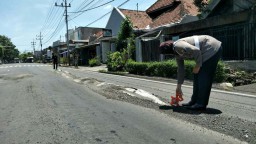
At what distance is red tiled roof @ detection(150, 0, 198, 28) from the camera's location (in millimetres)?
29500

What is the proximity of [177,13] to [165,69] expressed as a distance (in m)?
13.9

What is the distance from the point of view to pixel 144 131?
607cm

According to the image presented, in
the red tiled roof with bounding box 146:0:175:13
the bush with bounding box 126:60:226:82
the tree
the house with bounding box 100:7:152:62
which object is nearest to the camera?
the bush with bounding box 126:60:226:82

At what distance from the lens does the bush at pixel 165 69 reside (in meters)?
13.3

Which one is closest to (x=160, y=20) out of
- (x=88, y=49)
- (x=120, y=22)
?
(x=120, y=22)

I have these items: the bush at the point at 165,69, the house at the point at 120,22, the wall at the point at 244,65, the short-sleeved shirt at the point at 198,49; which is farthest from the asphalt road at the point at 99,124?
the house at the point at 120,22

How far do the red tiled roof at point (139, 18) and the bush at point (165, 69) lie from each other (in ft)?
43.0

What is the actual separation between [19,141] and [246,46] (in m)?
12.0

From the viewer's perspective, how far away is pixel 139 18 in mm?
36844

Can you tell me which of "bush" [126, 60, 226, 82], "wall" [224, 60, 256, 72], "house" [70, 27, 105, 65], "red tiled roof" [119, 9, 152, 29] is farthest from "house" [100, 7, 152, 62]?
"wall" [224, 60, 256, 72]

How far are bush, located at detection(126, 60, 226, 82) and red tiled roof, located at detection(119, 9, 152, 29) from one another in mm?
13119

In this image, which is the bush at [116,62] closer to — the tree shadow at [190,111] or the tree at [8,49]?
the tree shadow at [190,111]

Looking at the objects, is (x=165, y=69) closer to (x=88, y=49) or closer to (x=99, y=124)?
(x=99, y=124)

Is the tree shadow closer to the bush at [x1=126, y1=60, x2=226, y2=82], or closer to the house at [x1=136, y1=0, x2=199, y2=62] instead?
the bush at [x1=126, y1=60, x2=226, y2=82]
